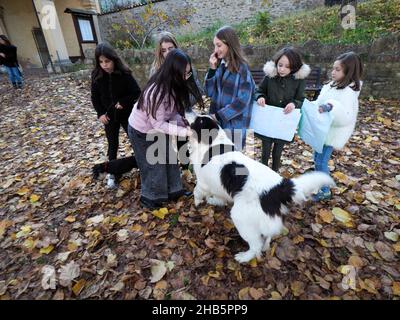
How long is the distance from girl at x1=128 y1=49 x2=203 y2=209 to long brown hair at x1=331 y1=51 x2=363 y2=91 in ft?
5.38

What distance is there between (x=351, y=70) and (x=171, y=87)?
1992mm

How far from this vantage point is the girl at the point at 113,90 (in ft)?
9.64

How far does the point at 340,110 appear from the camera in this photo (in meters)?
2.55

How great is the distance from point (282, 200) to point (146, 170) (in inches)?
67.7

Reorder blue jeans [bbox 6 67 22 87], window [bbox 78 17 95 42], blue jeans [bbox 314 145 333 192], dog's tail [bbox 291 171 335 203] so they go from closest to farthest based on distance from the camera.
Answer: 1. dog's tail [bbox 291 171 335 203]
2. blue jeans [bbox 314 145 333 192]
3. blue jeans [bbox 6 67 22 87]
4. window [bbox 78 17 95 42]

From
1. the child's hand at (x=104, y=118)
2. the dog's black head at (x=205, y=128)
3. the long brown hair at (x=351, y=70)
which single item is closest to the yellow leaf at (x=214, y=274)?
the dog's black head at (x=205, y=128)

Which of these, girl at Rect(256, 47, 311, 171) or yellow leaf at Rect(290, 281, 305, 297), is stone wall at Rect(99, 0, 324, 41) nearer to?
girl at Rect(256, 47, 311, 171)

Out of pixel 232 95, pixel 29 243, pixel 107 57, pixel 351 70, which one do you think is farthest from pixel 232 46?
pixel 29 243

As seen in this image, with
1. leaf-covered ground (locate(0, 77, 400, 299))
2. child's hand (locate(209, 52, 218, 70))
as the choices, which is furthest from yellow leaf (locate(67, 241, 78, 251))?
child's hand (locate(209, 52, 218, 70))

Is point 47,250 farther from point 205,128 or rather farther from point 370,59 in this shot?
point 370,59

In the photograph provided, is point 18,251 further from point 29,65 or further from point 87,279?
point 29,65

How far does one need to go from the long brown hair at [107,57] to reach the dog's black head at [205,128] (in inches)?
55.1

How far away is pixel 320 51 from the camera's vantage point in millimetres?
6484

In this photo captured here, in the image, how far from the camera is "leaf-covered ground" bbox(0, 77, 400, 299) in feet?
7.18
